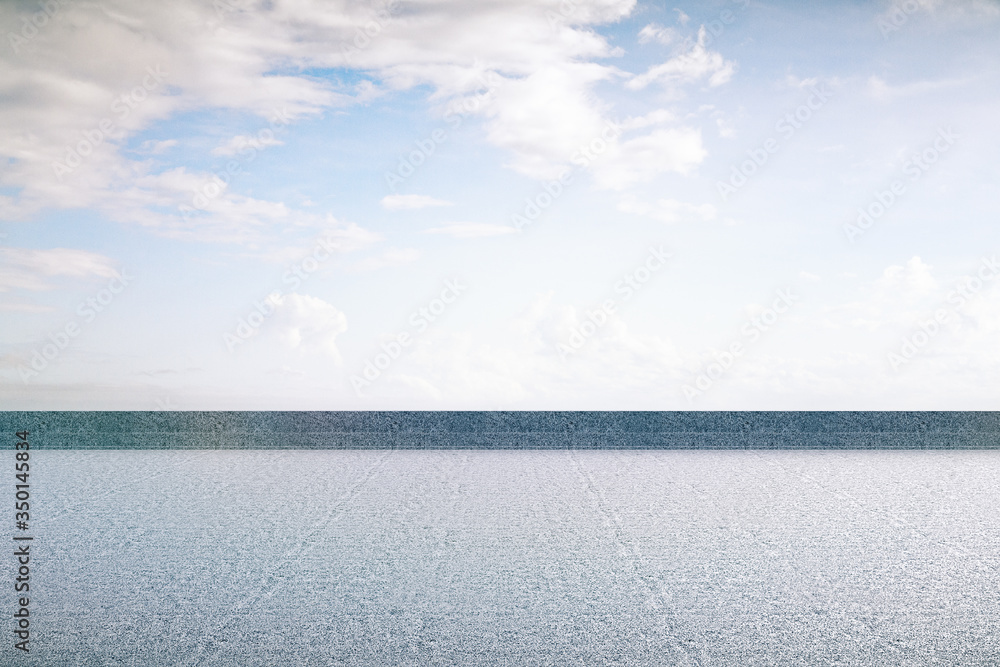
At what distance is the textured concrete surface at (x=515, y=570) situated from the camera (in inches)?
130

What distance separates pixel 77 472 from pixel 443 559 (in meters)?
5.97

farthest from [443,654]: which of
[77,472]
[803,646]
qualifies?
[77,472]

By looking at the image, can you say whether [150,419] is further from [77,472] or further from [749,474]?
[749,474]

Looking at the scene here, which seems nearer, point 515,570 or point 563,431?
point 515,570

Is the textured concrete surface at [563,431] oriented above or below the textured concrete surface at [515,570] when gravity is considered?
below

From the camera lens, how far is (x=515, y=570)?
438cm

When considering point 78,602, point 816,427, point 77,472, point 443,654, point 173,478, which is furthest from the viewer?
point 816,427

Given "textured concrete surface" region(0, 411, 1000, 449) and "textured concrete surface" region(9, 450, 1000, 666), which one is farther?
"textured concrete surface" region(0, 411, 1000, 449)

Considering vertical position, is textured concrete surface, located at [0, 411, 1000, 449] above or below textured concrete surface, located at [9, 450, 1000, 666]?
below

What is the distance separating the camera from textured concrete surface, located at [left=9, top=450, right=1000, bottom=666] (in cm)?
331

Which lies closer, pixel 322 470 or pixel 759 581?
pixel 759 581

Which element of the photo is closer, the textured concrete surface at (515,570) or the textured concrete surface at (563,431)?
the textured concrete surface at (515,570)

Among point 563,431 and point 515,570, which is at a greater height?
point 515,570

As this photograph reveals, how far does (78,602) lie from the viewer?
12.9 ft
